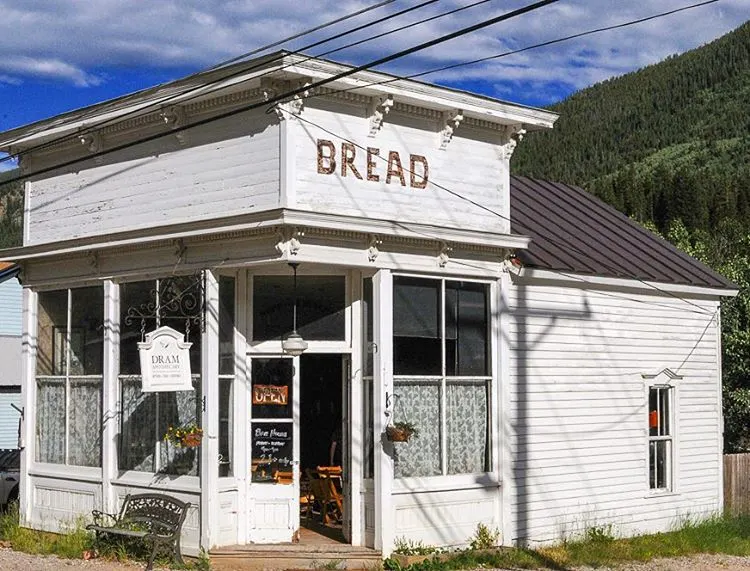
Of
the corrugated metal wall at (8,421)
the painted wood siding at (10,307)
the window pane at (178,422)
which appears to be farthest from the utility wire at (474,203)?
the painted wood siding at (10,307)

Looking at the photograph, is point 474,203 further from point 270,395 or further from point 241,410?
point 241,410

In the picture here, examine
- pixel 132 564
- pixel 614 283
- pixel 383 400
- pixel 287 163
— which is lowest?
pixel 132 564

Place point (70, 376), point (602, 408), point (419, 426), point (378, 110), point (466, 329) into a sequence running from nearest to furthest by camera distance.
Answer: point (378, 110) → point (419, 426) → point (466, 329) → point (70, 376) → point (602, 408)

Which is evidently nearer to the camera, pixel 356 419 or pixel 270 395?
pixel 356 419

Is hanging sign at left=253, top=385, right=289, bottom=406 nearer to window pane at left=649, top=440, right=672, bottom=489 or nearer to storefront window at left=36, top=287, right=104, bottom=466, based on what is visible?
storefront window at left=36, top=287, right=104, bottom=466

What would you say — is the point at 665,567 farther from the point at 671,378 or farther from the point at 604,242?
the point at 604,242

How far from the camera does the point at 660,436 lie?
17953mm

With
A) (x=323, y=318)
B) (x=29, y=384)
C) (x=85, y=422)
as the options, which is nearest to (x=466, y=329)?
(x=323, y=318)

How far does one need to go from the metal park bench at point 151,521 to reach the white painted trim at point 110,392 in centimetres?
52

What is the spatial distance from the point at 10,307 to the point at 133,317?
66.9 feet

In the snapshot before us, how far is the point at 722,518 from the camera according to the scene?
18844 millimetres

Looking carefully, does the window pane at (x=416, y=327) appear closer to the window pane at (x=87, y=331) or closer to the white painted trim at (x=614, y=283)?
the white painted trim at (x=614, y=283)

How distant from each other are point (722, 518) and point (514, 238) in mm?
6837

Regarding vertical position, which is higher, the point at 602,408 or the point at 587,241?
the point at 587,241
